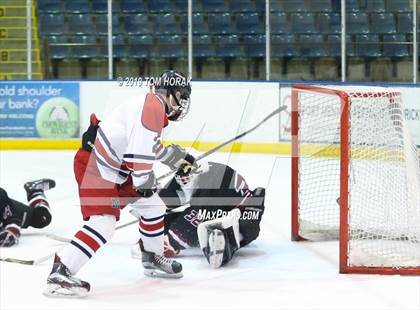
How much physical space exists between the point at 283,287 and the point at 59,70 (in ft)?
20.4

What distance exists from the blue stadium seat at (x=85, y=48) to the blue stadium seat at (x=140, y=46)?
0.36 m

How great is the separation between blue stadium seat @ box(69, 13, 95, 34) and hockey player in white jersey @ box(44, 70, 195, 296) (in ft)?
18.6

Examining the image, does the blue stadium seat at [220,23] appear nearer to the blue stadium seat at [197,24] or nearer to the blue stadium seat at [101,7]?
the blue stadium seat at [197,24]

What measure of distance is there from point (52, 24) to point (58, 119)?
1719mm

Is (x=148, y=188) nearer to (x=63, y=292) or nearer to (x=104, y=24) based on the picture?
(x=63, y=292)

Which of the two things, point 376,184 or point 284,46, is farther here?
point 284,46

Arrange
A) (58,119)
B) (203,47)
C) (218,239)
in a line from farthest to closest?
(203,47), (58,119), (218,239)

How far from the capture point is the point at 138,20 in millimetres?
9594

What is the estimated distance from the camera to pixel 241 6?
9.25 m

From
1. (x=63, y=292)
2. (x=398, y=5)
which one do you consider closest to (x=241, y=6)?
(x=398, y=5)

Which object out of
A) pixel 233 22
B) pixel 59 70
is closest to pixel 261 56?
pixel 233 22

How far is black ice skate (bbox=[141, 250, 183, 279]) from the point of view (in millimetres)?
3912

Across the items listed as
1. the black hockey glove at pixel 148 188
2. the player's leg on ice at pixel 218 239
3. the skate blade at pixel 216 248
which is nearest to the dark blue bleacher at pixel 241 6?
the player's leg on ice at pixel 218 239

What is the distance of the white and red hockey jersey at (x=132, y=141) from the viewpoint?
346cm
